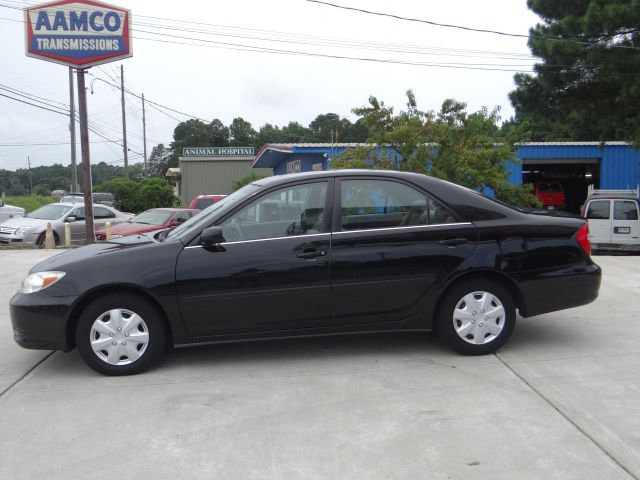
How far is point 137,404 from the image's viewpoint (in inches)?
162

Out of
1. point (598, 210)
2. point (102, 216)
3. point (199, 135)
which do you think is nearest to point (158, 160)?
point (199, 135)

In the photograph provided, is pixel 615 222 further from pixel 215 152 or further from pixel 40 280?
pixel 215 152

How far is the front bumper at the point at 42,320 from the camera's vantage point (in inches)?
179

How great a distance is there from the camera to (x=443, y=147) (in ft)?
35.8

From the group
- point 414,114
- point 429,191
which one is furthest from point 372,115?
point 429,191

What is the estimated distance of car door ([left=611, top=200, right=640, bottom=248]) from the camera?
50.8ft

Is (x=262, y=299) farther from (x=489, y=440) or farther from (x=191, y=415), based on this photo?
(x=489, y=440)

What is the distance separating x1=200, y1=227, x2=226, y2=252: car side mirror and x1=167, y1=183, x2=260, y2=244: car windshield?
0.14 m

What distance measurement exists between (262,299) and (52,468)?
1.94 meters

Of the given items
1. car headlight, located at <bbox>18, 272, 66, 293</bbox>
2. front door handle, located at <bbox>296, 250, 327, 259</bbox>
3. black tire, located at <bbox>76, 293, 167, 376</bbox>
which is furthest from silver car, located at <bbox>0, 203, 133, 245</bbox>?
front door handle, located at <bbox>296, 250, 327, 259</bbox>

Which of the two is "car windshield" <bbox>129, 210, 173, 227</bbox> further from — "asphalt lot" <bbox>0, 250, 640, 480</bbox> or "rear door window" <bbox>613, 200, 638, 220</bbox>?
"rear door window" <bbox>613, 200, 638, 220</bbox>

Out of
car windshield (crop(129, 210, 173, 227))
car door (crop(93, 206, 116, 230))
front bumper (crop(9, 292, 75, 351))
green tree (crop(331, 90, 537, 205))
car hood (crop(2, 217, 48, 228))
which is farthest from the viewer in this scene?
car door (crop(93, 206, 116, 230))

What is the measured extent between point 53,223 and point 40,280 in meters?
11.9

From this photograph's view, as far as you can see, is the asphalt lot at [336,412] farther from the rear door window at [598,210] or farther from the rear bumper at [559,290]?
the rear door window at [598,210]
